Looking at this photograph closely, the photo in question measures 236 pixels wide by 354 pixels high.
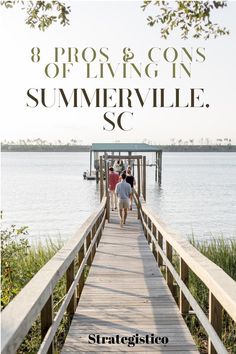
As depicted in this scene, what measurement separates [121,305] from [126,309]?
206 mm

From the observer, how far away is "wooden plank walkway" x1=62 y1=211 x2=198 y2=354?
4.38 metres

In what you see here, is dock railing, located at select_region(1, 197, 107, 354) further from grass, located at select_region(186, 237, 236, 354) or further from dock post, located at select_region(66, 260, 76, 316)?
grass, located at select_region(186, 237, 236, 354)

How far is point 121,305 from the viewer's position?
5.69 meters

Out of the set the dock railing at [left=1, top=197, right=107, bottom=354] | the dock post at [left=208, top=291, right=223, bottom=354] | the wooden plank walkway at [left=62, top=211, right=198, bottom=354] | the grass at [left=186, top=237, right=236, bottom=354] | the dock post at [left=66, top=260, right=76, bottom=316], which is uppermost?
the dock railing at [left=1, top=197, right=107, bottom=354]

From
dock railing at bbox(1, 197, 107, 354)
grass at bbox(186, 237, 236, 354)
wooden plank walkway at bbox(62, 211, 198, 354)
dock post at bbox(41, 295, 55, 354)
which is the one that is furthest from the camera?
grass at bbox(186, 237, 236, 354)

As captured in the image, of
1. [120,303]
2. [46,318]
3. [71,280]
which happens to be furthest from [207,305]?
[46,318]

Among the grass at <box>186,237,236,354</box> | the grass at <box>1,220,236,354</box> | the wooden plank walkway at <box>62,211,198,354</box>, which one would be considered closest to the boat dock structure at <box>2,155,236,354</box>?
the wooden plank walkway at <box>62,211,198,354</box>

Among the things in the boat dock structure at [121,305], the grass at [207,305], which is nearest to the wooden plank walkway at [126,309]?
the boat dock structure at [121,305]

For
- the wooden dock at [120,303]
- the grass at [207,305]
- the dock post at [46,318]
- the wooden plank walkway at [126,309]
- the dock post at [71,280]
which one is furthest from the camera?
the grass at [207,305]

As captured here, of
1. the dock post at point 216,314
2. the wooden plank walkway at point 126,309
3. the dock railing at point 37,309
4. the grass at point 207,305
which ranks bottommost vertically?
the grass at point 207,305

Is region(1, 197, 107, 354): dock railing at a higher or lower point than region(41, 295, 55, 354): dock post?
higher

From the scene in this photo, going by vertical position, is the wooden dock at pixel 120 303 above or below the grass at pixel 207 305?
above

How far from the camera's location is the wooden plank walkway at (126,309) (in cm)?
438

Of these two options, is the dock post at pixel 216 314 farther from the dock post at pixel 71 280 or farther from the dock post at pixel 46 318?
the dock post at pixel 71 280
